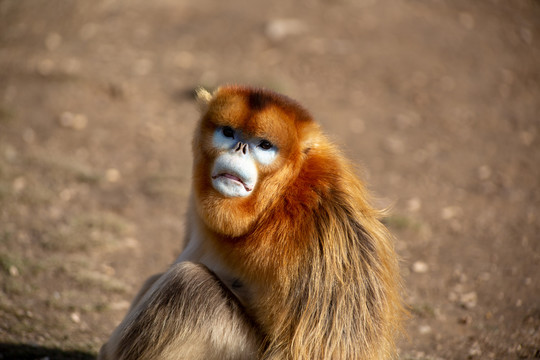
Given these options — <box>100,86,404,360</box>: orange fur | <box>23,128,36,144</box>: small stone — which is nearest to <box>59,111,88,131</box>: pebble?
<box>23,128,36,144</box>: small stone

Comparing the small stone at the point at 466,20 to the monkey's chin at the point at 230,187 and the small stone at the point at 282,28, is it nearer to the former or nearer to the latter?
the small stone at the point at 282,28

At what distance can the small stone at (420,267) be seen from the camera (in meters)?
6.05

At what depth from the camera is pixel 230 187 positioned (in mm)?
3246

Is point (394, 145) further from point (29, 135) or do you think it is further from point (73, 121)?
point (29, 135)

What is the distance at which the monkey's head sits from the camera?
3273 mm

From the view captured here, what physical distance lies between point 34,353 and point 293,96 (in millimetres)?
5934

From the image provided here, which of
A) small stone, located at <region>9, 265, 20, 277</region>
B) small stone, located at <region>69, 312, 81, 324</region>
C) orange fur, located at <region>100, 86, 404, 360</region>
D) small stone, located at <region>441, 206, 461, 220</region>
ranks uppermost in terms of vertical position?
orange fur, located at <region>100, 86, 404, 360</region>

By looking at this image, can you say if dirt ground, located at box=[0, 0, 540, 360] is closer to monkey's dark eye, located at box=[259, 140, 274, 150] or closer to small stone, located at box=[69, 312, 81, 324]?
small stone, located at box=[69, 312, 81, 324]

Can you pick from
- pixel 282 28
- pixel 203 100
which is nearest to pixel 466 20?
pixel 282 28

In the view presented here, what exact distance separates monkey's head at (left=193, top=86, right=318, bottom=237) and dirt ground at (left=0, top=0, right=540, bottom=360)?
1773 mm

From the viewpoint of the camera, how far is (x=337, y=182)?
11.3 feet

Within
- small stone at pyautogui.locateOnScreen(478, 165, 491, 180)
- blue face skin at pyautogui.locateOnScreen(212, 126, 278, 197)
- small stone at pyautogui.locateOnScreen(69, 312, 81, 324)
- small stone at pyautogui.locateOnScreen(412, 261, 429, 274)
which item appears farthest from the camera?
small stone at pyautogui.locateOnScreen(478, 165, 491, 180)

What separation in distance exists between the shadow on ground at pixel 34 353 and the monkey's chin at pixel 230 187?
2.07m

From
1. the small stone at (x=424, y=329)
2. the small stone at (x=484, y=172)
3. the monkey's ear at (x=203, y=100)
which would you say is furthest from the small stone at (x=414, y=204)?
the monkey's ear at (x=203, y=100)
